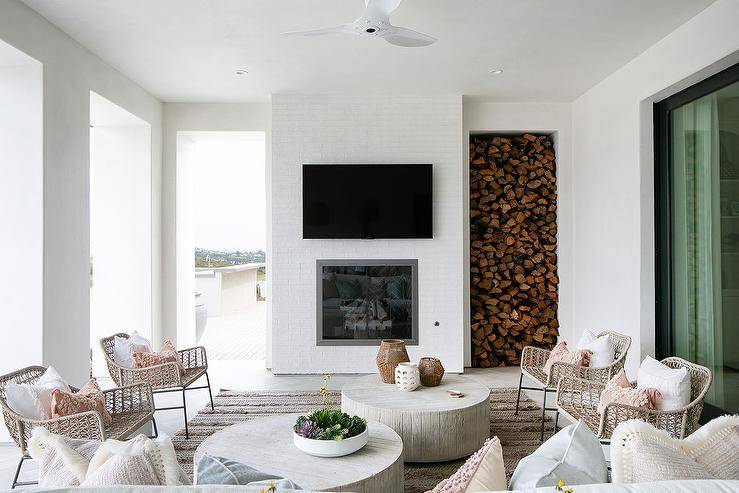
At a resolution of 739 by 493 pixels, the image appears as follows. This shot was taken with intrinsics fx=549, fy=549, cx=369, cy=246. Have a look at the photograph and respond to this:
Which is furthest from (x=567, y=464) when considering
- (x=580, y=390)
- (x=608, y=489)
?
(x=580, y=390)

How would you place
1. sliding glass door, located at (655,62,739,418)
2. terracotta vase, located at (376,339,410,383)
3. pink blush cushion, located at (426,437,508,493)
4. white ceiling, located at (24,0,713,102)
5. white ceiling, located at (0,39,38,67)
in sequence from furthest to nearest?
terracotta vase, located at (376,339,410,383)
sliding glass door, located at (655,62,739,418)
white ceiling, located at (24,0,713,102)
white ceiling, located at (0,39,38,67)
pink blush cushion, located at (426,437,508,493)

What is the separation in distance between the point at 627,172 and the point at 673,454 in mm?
3502

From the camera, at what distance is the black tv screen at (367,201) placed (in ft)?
17.0

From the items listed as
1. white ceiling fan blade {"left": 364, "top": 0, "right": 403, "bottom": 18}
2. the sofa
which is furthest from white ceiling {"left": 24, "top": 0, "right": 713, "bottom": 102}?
the sofa

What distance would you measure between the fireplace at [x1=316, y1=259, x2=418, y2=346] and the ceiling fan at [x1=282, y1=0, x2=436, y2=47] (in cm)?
250

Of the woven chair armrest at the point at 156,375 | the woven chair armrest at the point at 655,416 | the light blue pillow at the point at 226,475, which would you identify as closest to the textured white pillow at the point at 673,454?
the light blue pillow at the point at 226,475

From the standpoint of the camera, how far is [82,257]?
3947mm

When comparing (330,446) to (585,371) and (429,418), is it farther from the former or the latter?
(585,371)

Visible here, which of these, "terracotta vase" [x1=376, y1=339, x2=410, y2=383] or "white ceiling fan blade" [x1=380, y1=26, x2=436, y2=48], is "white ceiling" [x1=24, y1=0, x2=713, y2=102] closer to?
"white ceiling fan blade" [x1=380, y1=26, x2=436, y2=48]

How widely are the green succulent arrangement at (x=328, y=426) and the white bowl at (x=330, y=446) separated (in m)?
0.02

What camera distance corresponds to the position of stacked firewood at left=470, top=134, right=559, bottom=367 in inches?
222

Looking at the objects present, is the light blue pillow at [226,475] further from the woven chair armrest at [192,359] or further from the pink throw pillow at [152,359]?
the woven chair armrest at [192,359]

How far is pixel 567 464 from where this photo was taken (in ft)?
4.44

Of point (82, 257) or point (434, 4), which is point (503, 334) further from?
point (82, 257)
